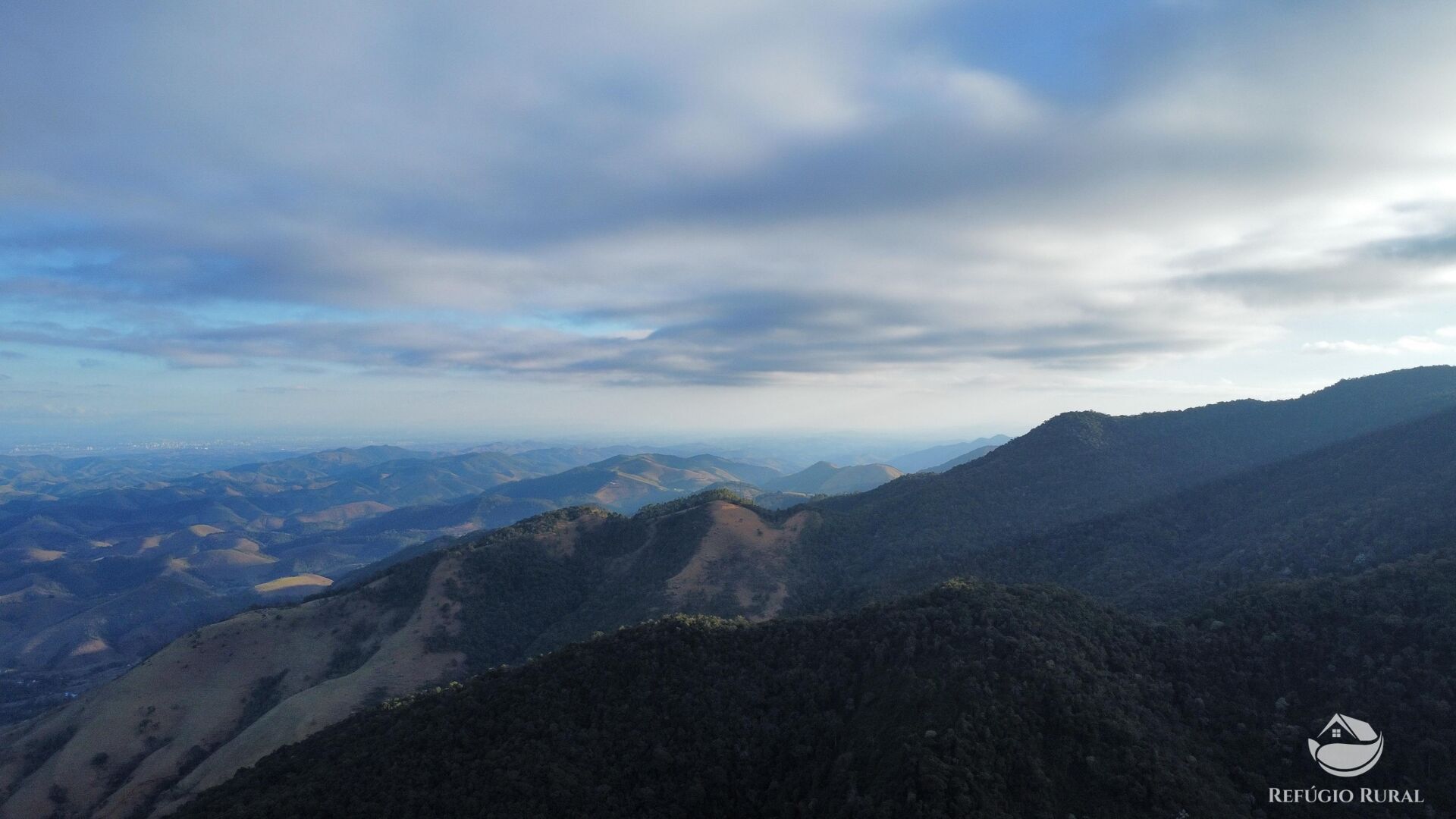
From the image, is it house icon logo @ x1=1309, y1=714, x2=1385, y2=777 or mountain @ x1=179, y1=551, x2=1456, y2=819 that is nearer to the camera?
mountain @ x1=179, y1=551, x2=1456, y2=819

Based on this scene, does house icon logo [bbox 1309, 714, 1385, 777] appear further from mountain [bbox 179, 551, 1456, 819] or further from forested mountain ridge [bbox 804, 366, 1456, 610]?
forested mountain ridge [bbox 804, 366, 1456, 610]

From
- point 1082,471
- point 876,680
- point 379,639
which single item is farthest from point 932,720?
point 1082,471

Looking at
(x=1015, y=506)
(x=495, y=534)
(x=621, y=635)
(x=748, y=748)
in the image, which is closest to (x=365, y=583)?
(x=495, y=534)

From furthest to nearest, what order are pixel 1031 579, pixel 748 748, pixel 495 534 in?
pixel 495 534 → pixel 1031 579 → pixel 748 748

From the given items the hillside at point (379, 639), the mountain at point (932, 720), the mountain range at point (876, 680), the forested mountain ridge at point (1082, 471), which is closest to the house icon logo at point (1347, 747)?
the mountain at point (932, 720)

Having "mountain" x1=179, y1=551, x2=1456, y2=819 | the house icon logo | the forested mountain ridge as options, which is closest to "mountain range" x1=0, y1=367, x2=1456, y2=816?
"mountain" x1=179, y1=551, x2=1456, y2=819

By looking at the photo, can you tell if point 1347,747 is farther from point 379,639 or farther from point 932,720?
point 379,639

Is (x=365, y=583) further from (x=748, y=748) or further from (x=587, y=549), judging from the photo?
(x=748, y=748)

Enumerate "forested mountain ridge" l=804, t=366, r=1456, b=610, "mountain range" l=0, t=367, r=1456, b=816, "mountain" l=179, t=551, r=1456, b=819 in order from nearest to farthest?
Result: "mountain" l=179, t=551, r=1456, b=819
"mountain range" l=0, t=367, r=1456, b=816
"forested mountain ridge" l=804, t=366, r=1456, b=610
